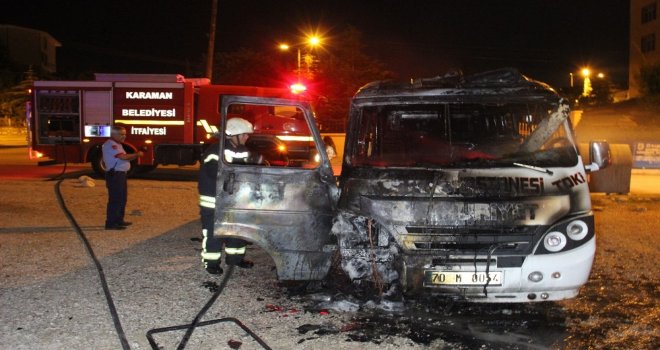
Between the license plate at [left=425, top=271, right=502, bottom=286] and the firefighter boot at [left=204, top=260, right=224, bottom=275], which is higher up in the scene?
the license plate at [left=425, top=271, right=502, bottom=286]

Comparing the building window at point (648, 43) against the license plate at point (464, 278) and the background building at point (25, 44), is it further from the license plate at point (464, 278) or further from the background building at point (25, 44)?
the background building at point (25, 44)

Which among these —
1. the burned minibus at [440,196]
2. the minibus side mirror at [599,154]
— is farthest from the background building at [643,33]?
the burned minibus at [440,196]

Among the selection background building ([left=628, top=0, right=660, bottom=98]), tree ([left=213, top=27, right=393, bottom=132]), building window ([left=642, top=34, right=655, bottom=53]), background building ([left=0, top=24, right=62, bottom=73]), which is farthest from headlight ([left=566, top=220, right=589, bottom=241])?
background building ([left=0, top=24, right=62, bottom=73])

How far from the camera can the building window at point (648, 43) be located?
49.9m

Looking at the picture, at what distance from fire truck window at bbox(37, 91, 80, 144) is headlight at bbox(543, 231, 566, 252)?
13.4 meters

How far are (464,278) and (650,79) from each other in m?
35.0

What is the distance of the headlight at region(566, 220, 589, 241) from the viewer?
460 centimetres

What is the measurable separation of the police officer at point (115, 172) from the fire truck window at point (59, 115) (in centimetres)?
776

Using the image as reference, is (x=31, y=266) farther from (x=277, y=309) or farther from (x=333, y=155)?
(x=333, y=155)

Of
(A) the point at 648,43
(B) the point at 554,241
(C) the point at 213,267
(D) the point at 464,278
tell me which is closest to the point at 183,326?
(C) the point at 213,267

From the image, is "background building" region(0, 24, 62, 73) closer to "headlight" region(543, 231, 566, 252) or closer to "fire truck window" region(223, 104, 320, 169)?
"fire truck window" region(223, 104, 320, 169)

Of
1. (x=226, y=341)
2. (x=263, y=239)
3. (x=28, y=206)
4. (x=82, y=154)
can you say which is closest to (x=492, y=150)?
(x=263, y=239)

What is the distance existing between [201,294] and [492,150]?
2.89m

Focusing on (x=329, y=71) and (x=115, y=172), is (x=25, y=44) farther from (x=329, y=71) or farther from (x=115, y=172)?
(x=115, y=172)
